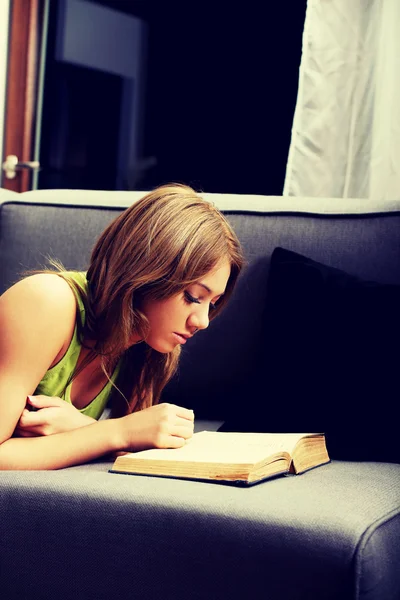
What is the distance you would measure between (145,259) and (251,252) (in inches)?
19.7

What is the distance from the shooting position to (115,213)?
1978 millimetres

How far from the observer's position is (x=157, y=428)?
1.33m

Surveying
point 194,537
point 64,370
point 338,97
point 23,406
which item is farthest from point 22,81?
point 194,537

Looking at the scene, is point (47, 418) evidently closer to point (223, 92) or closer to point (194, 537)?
point (194, 537)

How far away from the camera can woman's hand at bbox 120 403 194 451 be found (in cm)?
133

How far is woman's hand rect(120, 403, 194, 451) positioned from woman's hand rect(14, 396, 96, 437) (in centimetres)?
12

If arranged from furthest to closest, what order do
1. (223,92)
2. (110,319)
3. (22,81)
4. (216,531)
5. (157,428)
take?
(223,92), (22,81), (110,319), (157,428), (216,531)

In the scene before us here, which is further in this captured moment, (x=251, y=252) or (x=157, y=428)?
(x=251, y=252)

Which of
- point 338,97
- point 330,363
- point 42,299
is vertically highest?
point 338,97

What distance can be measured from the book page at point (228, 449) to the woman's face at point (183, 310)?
7.3 inches

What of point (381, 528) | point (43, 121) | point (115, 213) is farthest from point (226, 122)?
point (381, 528)

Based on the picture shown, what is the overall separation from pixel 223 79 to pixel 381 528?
112 inches

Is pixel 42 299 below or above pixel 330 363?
above

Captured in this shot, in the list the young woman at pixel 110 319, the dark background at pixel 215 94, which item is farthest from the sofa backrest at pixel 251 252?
the dark background at pixel 215 94
